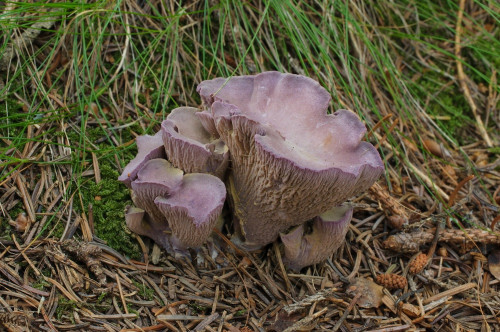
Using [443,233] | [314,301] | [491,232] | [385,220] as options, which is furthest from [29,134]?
[491,232]

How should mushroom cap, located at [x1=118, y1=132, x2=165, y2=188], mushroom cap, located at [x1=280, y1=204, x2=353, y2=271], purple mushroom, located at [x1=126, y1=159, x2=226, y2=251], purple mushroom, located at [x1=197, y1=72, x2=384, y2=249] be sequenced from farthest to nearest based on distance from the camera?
mushroom cap, located at [x1=280, y1=204, x2=353, y2=271], mushroom cap, located at [x1=118, y1=132, x2=165, y2=188], purple mushroom, located at [x1=126, y1=159, x2=226, y2=251], purple mushroom, located at [x1=197, y1=72, x2=384, y2=249]

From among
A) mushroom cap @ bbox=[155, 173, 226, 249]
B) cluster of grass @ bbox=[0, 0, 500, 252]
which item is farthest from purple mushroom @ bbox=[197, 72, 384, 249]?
cluster of grass @ bbox=[0, 0, 500, 252]

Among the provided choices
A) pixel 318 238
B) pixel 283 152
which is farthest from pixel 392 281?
pixel 283 152

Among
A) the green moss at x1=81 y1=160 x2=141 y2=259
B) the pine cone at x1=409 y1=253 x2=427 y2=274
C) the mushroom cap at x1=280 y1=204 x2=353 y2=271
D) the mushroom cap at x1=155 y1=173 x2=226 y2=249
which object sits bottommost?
the pine cone at x1=409 y1=253 x2=427 y2=274

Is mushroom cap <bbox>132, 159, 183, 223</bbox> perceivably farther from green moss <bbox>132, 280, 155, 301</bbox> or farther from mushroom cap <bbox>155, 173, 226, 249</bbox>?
green moss <bbox>132, 280, 155, 301</bbox>

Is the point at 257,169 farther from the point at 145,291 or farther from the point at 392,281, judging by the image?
the point at 392,281

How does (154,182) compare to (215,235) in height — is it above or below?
above

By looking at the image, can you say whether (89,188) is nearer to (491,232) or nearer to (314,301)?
(314,301)
